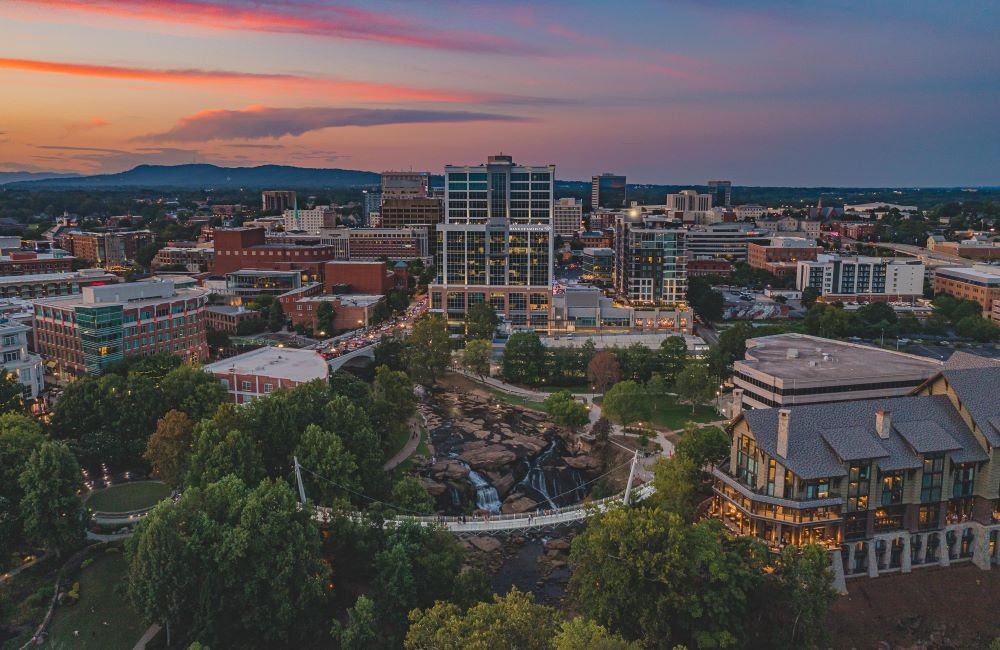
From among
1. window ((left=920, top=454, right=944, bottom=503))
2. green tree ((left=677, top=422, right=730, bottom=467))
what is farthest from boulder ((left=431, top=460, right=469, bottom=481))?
window ((left=920, top=454, right=944, bottom=503))

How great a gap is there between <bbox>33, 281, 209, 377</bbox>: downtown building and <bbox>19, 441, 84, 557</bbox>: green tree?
88.3 ft

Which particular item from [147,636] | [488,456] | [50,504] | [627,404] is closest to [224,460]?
[50,504]

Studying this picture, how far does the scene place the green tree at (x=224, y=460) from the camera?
42.7 m

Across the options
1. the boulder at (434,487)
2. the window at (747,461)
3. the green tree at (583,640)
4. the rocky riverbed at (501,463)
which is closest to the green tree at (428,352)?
the rocky riverbed at (501,463)

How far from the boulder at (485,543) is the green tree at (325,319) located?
59103 millimetres

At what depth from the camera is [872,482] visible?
129 feet

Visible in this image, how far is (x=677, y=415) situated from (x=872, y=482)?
2866cm

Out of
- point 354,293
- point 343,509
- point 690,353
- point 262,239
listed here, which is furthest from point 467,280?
point 343,509

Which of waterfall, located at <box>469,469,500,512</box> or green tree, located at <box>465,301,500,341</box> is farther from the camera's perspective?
green tree, located at <box>465,301,500,341</box>

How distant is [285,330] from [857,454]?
80.9m

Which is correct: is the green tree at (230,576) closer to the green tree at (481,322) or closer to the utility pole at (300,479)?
the utility pole at (300,479)

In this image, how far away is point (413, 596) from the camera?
3544 centimetres

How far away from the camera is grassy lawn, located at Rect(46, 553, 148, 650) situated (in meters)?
34.3

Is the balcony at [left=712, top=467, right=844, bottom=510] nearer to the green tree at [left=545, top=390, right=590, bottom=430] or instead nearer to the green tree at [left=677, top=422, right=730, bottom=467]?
the green tree at [left=677, top=422, right=730, bottom=467]
